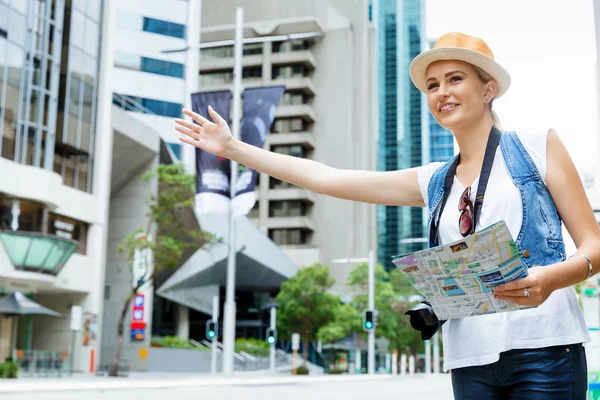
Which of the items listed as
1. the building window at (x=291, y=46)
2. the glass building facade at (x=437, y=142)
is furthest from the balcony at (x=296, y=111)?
the glass building facade at (x=437, y=142)

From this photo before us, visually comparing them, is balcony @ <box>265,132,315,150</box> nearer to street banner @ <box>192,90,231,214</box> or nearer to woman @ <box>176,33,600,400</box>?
street banner @ <box>192,90,231,214</box>

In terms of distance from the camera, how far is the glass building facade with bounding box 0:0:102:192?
3169cm

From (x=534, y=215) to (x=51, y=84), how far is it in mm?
33411

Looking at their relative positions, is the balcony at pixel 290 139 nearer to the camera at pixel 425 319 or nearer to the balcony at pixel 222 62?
the balcony at pixel 222 62

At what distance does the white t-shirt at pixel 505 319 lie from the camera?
209cm

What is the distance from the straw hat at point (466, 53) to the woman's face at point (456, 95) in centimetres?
3

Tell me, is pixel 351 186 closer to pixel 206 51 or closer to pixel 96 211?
pixel 96 211

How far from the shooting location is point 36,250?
32.3m

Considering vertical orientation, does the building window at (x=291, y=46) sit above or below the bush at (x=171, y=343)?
above

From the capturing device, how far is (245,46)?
8806 cm

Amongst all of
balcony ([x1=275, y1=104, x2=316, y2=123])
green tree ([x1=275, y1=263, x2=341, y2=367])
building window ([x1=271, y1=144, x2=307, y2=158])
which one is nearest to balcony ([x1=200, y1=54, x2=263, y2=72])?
balcony ([x1=275, y1=104, x2=316, y2=123])

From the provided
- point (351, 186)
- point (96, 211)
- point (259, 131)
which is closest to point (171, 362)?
point (96, 211)

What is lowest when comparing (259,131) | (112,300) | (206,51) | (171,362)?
(171,362)

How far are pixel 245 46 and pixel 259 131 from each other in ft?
222
